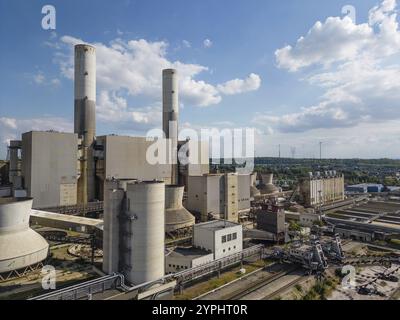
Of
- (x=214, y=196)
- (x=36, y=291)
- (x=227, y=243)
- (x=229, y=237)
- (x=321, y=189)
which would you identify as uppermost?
(x=214, y=196)

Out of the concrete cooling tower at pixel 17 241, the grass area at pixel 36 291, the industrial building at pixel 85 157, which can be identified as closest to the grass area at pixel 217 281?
the grass area at pixel 36 291

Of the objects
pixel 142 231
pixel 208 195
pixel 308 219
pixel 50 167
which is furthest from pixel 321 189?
pixel 50 167

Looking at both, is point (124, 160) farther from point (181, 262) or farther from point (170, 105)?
point (181, 262)

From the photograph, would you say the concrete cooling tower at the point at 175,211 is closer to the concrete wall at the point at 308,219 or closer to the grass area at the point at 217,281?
the grass area at the point at 217,281

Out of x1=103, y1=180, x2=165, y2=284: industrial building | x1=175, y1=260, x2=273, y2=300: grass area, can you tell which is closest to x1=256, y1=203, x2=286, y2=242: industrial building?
x1=175, y1=260, x2=273, y2=300: grass area

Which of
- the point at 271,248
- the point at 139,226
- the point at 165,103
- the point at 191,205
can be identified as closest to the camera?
the point at 139,226
